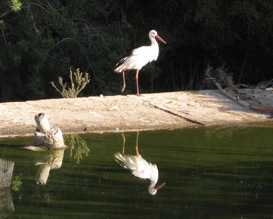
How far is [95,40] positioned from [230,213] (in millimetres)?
10867

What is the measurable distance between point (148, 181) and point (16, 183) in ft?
4.54

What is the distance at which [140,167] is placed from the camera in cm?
799

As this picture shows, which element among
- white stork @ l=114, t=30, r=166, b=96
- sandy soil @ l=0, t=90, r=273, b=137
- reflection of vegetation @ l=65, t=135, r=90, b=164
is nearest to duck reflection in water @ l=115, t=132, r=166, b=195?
reflection of vegetation @ l=65, t=135, r=90, b=164

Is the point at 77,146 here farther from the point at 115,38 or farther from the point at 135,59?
the point at 115,38

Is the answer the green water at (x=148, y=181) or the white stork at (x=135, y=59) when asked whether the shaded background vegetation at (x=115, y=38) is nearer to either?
the white stork at (x=135, y=59)

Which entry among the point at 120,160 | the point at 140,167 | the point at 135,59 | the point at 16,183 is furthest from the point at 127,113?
the point at 16,183

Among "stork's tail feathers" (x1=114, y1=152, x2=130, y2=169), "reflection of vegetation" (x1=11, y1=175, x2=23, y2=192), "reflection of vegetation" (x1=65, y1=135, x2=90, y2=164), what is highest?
"reflection of vegetation" (x1=11, y1=175, x2=23, y2=192)

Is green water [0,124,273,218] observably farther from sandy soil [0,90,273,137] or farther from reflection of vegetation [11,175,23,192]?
sandy soil [0,90,273,137]

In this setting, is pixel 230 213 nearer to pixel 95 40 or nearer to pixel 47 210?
pixel 47 210

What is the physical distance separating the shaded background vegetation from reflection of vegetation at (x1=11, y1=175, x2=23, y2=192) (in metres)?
6.96

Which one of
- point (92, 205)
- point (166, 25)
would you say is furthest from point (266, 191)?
point (166, 25)

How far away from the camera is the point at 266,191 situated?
6.77 meters

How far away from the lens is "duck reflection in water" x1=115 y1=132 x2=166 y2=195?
276 inches

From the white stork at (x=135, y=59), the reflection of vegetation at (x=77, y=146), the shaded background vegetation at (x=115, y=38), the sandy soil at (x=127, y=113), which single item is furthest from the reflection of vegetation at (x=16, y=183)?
the shaded background vegetation at (x=115, y=38)
